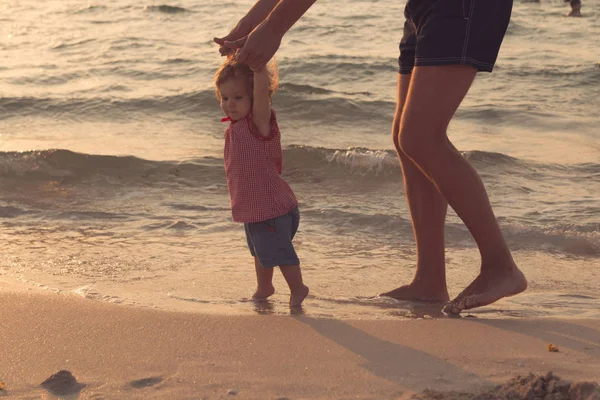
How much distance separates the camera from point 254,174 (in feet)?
11.1

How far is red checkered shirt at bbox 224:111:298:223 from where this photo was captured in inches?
133

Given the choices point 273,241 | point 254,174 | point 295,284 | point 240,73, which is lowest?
point 295,284

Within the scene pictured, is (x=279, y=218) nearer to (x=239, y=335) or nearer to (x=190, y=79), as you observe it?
(x=239, y=335)

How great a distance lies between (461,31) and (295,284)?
119 centimetres

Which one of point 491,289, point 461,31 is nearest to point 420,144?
point 461,31

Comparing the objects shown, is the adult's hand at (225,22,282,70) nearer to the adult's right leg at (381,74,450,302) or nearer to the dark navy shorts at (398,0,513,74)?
the dark navy shorts at (398,0,513,74)

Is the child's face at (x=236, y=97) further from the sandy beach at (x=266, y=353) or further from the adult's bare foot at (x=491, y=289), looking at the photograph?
the adult's bare foot at (x=491, y=289)

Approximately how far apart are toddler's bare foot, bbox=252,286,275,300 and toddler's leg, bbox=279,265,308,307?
0.42 ft

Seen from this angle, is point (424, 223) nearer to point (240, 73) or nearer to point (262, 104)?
point (262, 104)

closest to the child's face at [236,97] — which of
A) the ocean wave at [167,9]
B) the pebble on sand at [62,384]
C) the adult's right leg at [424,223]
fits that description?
the adult's right leg at [424,223]

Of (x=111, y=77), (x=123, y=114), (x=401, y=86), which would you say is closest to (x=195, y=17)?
(x=111, y=77)

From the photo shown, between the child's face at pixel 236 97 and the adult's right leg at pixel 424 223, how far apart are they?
1.94 feet

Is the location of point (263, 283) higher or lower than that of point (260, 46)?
lower

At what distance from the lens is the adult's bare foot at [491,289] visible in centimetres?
324
